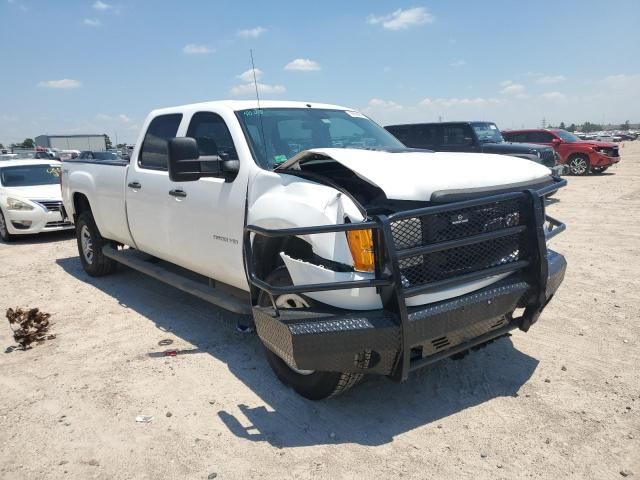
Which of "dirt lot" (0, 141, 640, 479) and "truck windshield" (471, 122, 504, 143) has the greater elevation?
"truck windshield" (471, 122, 504, 143)

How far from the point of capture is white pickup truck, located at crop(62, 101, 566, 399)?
2654mm

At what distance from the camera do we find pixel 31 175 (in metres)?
10.3

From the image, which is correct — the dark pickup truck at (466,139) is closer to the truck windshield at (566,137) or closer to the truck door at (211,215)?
the truck windshield at (566,137)

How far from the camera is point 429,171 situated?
2951 mm

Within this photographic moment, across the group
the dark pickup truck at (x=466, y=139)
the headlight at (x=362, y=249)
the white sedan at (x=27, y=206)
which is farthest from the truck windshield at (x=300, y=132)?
the dark pickup truck at (x=466, y=139)

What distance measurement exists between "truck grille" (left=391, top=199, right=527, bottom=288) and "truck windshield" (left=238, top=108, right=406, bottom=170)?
4.35 feet

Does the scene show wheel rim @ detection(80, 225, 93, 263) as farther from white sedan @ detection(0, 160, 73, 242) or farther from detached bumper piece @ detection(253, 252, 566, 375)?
detached bumper piece @ detection(253, 252, 566, 375)

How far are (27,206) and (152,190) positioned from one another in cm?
593

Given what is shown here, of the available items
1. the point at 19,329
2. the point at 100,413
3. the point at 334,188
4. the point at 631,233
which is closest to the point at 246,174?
the point at 334,188

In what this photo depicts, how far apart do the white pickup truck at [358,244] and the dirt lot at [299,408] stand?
377 mm

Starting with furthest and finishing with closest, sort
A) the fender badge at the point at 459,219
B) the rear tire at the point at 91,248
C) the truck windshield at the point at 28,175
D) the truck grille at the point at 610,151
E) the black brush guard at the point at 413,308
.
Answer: the truck grille at the point at 610,151
the truck windshield at the point at 28,175
the rear tire at the point at 91,248
the fender badge at the point at 459,219
the black brush guard at the point at 413,308

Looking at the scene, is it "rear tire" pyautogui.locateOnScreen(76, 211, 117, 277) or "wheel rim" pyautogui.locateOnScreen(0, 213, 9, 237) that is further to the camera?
"wheel rim" pyautogui.locateOnScreen(0, 213, 9, 237)

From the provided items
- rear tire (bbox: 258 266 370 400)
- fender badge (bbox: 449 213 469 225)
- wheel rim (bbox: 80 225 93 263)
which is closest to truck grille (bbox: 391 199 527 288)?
fender badge (bbox: 449 213 469 225)

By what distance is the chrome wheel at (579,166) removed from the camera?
1848 cm
